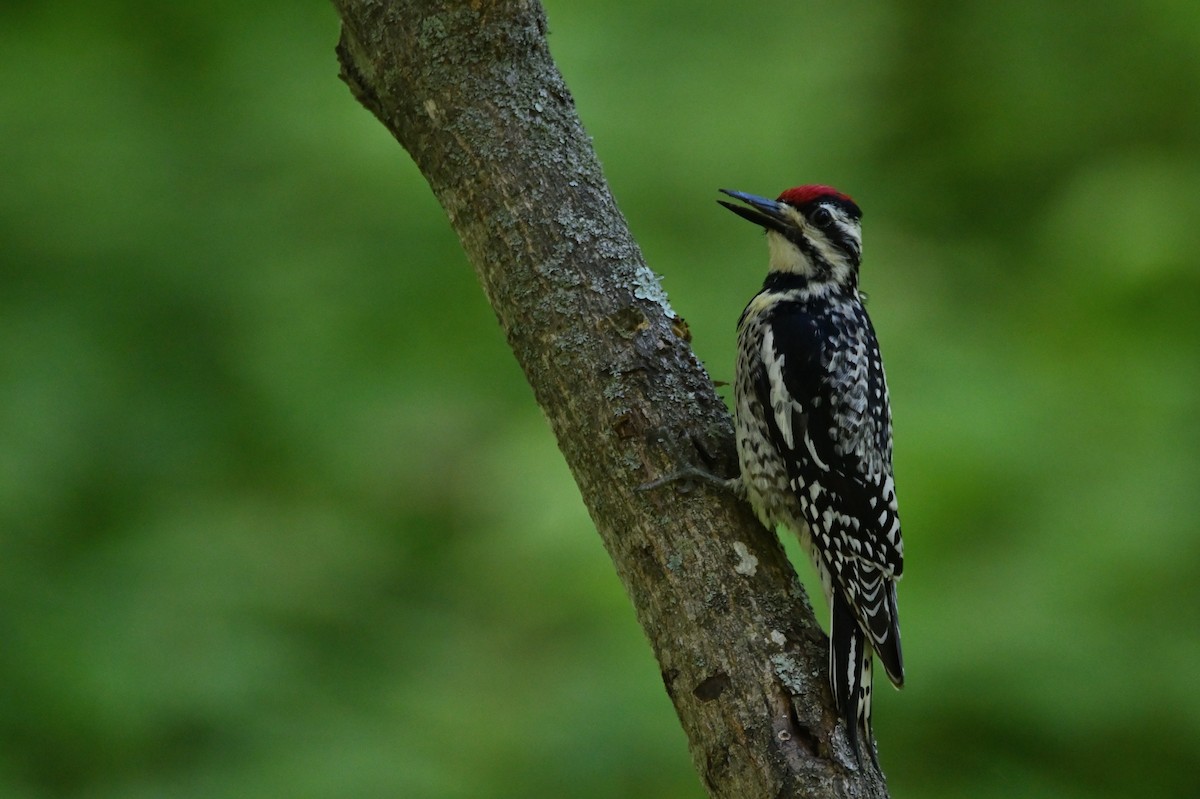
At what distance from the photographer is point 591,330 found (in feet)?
9.11

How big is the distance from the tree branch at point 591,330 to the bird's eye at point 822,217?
896 mm

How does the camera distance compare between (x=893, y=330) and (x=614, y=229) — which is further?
(x=893, y=330)

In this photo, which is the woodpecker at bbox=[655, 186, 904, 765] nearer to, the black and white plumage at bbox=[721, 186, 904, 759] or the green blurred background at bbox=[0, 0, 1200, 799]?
the black and white plumage at bbox=[721, 186, 904, 759]

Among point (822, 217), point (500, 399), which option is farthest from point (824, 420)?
point (500, 399)

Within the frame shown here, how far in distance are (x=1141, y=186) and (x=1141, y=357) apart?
0.81 metres

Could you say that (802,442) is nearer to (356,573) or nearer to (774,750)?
(774,750)

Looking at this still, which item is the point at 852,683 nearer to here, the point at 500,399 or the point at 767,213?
the point at 767,213

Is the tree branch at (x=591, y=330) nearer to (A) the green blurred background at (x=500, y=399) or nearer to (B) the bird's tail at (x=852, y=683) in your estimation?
(B) the bird's tail at (x=852, y=683)

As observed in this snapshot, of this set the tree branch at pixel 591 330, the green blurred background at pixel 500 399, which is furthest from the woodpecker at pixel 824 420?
the green blurred background at pixel 500 399

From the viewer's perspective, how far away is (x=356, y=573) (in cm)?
514

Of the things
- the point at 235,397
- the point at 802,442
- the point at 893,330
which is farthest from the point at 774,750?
the point at 235,397

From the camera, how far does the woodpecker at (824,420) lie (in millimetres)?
3014

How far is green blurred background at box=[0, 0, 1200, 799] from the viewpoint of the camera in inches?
169

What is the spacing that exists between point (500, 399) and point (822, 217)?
2056mm
